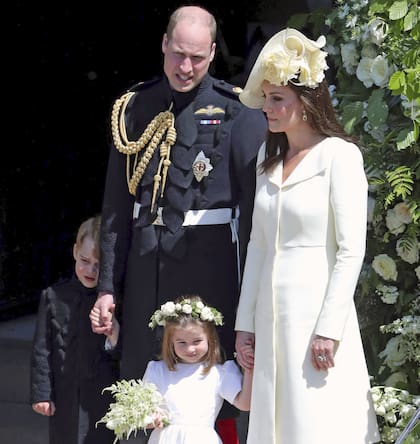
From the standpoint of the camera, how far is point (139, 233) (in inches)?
165

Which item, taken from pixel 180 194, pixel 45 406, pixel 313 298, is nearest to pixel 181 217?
pixel 180 194

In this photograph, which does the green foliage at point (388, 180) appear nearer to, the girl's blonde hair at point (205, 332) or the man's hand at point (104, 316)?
the girl's blonde hair at point (205, 332)

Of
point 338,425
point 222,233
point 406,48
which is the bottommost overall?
point 338,425

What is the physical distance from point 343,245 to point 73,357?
1.25 meters

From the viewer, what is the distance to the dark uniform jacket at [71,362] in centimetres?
439

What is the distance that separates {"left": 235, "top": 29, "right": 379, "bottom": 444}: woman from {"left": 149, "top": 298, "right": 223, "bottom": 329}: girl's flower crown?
0.23 m

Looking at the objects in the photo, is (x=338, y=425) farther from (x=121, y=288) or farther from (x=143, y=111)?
(x=143, y=111)

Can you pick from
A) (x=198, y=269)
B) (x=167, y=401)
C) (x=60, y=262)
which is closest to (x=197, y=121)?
(x=198, y=269)

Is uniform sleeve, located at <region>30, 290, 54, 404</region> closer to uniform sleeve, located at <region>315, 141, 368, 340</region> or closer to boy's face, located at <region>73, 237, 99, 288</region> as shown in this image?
boy's face, located at <region>73, 237, 99, 288</region>

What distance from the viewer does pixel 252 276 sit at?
3.79m

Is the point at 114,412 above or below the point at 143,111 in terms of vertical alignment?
below

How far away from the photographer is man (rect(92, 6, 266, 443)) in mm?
4062

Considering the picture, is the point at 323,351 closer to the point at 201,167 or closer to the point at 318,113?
the point at 318,113

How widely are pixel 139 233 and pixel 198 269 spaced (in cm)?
23
